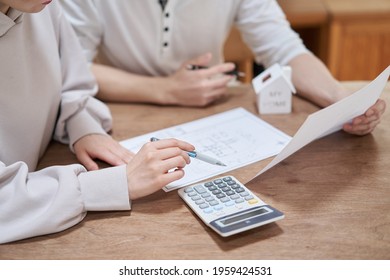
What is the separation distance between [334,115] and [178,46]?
2.15 ft

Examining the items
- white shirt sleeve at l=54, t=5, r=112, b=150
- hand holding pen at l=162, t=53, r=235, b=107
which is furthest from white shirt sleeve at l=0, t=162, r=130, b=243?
hand holding pen at l=162, t=53, r=235, b=107

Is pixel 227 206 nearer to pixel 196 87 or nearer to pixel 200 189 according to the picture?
pixel 200 189

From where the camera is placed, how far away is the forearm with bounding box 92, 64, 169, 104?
1.29 metres

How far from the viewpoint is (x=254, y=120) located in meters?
1.18

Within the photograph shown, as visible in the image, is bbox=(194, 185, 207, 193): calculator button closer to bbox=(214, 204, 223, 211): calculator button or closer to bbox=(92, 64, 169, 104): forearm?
bbox=(214, 204, 223, 211): calculator button

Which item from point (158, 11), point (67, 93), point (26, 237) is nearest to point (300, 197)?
point (26, 237)

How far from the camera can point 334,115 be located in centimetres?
92

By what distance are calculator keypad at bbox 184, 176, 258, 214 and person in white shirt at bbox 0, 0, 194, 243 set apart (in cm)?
5

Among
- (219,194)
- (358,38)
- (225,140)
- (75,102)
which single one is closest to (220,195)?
(219,194)

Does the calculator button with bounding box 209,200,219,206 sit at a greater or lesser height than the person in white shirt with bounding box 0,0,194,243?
lesser

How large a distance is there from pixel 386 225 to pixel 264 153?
11.6 inches

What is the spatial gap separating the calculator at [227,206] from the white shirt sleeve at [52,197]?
12 centimetres

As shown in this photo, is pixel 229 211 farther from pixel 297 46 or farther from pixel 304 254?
pixel 297 46

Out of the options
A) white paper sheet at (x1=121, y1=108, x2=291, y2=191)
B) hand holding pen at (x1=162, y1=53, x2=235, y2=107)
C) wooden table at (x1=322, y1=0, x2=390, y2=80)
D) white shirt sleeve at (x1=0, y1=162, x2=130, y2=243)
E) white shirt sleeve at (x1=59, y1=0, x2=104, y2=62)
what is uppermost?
white shirt sleeve at (x1=59, y1=0, x2=104, y2=62)
